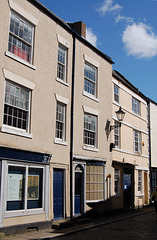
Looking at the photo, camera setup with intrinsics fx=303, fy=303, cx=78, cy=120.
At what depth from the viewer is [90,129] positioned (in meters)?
16.6

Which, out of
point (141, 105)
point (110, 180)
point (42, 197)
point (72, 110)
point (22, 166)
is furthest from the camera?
point (141, 105)

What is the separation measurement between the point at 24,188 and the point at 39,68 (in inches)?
201

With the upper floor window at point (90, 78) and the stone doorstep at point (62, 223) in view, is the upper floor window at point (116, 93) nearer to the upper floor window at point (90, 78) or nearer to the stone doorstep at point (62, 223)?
the upper floor window at point (90, 78)

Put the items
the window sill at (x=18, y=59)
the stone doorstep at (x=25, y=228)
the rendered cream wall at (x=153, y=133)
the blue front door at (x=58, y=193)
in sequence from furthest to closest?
the rendered cream wall at (x=153, y=133)
the blue front door at (x=58, y=193)
the window sill at (x=18, y=59)
the stone doorstep at (x=25, y=228)

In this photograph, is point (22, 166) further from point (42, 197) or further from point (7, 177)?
point (42, 197)

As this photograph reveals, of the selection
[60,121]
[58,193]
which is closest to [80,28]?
[60,121]

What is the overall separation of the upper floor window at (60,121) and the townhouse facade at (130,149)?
4934 millimetres

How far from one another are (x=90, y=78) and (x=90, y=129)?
9.63 ft

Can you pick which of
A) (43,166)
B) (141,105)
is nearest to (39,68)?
(43,166)

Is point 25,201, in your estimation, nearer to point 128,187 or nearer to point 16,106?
point 16,106

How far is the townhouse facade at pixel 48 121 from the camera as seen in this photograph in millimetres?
11375

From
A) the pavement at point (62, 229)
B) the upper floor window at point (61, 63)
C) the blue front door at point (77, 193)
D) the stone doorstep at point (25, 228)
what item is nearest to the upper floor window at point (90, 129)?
the blue front door at point (77, 193)

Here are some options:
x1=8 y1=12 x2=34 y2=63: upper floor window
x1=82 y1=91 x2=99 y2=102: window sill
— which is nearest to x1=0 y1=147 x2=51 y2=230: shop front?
x1=8 y1=12 x2=34 y2=63: upper floor window

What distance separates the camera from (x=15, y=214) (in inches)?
434
